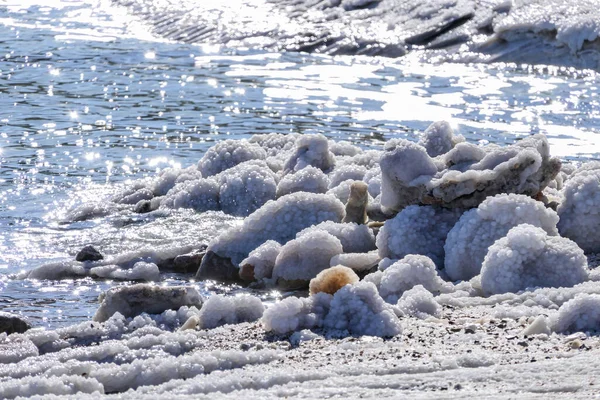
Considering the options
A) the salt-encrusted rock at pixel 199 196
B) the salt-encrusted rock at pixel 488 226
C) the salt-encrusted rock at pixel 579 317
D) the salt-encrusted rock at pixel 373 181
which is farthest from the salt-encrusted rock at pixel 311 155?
the salt-encrusted rock at pixel 579 317

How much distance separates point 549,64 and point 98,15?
30.3 ft

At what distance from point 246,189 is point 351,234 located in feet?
4.81

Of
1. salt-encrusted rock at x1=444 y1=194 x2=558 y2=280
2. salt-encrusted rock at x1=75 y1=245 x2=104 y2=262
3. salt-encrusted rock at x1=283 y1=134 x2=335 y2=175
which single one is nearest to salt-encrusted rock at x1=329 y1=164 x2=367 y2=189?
salt-encrusted rock at x1=283 y1=134 x2=335 y2=175

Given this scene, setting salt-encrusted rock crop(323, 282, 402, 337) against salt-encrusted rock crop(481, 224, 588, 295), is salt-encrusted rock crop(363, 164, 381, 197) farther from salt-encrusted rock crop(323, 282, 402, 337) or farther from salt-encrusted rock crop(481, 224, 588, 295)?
salt-encrusted rock crop(323, 282, 402, 337)

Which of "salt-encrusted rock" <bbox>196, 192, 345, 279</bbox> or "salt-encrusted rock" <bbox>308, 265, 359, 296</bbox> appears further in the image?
"salt-encrusted rock" <bbox>196, 192, 345, 279</bbox>

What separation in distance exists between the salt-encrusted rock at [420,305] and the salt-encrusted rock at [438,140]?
207 centimetres

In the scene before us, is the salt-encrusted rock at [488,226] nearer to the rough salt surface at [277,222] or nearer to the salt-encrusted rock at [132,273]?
the rough salt surface at [277,222]

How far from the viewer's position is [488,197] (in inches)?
216

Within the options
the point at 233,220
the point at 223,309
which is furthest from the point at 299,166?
the point at 223,309

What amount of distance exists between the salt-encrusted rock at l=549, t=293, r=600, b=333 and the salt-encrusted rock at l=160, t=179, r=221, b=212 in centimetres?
366

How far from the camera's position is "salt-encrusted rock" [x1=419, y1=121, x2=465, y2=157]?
6590 mm

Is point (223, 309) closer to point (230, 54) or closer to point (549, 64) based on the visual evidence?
point (549, 64)

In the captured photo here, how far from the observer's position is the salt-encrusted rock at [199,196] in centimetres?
740

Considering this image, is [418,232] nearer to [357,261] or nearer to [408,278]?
[357,261]
